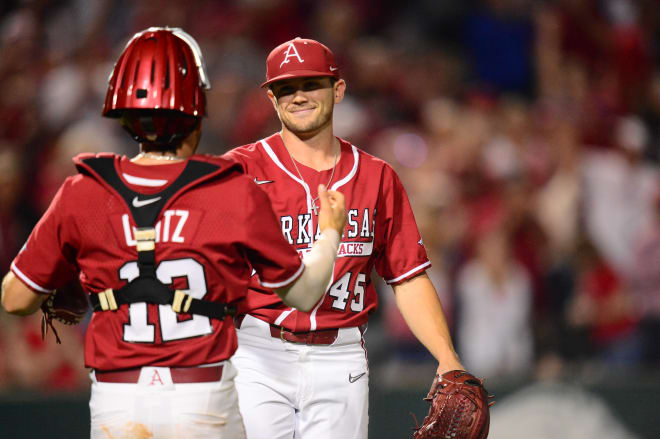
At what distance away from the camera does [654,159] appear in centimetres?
756

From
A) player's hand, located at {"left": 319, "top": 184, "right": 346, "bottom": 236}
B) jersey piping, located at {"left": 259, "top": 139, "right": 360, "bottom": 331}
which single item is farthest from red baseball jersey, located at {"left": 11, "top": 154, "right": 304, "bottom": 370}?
jersey piping, located at {"left": 259, "top": 139, "right": 360, "bottom": 331}

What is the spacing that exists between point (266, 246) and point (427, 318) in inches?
45.3

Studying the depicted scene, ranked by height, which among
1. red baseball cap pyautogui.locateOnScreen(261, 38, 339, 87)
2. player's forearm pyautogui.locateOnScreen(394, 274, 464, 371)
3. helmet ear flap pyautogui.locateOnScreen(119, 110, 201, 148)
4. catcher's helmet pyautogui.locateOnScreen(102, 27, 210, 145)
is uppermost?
red baseball cap pyautogui.locateOnScreen(261, 38, 339, 87)

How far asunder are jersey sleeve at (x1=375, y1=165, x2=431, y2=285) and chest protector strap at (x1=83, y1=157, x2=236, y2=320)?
1.21m

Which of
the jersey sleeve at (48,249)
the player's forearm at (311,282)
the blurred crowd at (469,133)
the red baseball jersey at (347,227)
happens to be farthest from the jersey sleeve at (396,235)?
the blurred crowd at (469,133)

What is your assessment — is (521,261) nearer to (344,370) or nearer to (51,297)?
(344,370)

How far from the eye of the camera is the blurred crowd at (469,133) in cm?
614

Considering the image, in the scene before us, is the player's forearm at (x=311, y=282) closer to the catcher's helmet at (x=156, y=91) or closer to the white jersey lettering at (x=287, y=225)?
the catcher's helmet at (x=156, y=91)

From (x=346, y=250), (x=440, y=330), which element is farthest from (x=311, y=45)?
(x=440, y=330)

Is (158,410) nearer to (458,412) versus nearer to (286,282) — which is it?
(286,282)

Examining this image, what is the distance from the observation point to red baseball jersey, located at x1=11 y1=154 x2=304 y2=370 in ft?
7.84

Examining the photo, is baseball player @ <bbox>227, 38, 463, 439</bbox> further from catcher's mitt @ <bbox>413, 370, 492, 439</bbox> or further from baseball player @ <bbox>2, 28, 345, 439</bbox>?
baseball player @ <bbox>2, 28, 345, 439</bbox>

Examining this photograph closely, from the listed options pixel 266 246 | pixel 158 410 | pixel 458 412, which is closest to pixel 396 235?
pixel 458 412

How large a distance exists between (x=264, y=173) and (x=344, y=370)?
0.83 m
